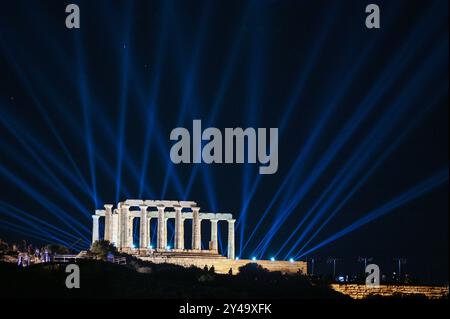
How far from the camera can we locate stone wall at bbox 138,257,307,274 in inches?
3804

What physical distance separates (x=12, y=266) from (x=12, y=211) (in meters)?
36.8

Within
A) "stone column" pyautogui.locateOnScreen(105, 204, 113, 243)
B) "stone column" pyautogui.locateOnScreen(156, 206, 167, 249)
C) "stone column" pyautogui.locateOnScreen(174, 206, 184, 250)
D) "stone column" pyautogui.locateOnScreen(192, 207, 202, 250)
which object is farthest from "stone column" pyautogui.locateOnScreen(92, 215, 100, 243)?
"stone column" pyautogui.locateOnScreen(192, 207, 202, 250)

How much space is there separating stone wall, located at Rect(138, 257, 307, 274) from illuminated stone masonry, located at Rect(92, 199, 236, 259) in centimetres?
505

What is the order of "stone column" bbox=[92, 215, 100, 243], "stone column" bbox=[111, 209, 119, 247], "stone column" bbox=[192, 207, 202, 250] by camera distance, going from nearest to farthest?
"stone column" bbox=[92, 215, 100, 243] < "stone column" bbox=[111, 209, 119, 247] < "stone column" bbox=[192, 207, 202, 250]

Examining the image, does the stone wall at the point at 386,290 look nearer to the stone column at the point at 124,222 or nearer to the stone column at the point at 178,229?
the stone column at the point at 178,229

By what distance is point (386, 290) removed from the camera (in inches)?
3226

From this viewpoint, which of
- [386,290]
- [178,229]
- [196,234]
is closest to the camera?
[386,290]

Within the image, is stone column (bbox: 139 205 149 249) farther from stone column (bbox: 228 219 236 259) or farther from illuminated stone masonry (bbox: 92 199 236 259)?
stone column (bbox: 228 219 236 259)

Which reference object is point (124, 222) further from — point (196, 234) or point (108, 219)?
point (196, 234)

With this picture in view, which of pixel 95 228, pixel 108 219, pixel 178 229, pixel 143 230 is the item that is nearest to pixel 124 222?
pixel 108 219

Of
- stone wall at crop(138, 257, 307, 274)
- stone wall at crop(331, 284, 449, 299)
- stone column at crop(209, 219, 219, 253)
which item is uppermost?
stone column at crop(209, 219, 219, 253)

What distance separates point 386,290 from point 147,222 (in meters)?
33.2

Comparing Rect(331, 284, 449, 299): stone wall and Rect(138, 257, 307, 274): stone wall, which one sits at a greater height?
Rect(138, 257, 307, 274): stone wall

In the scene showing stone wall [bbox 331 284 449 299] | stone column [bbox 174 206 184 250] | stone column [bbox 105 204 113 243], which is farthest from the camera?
stone column [bbox 174 206 184 250]
